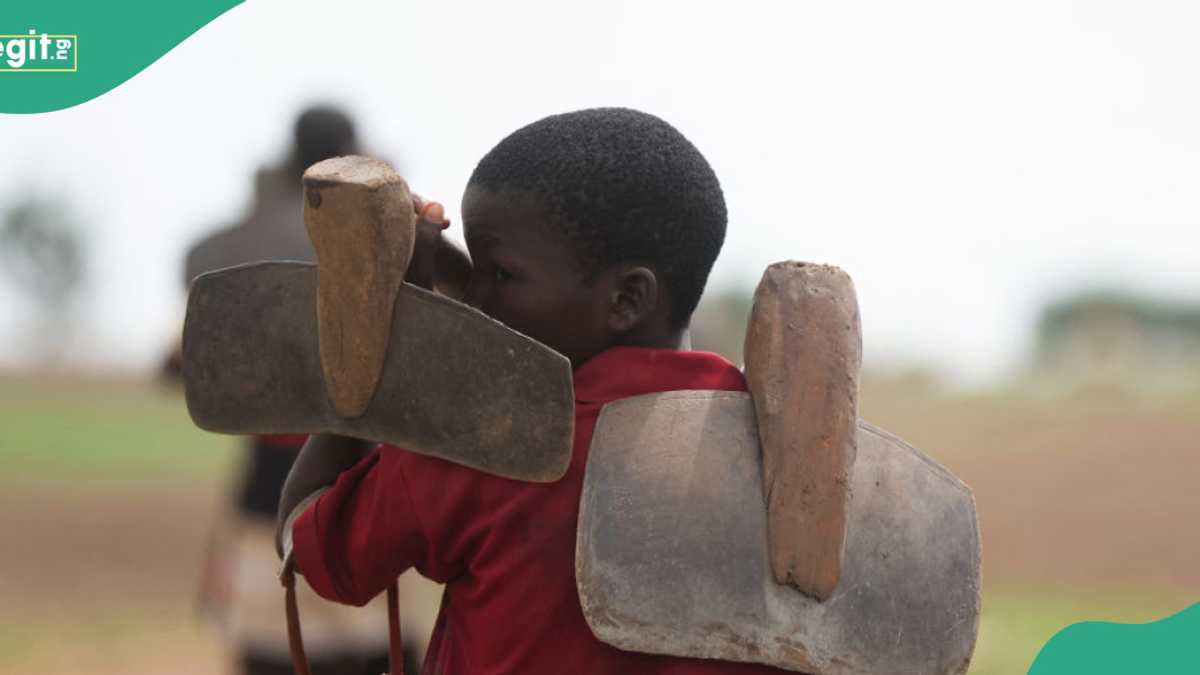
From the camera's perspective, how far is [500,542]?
134cm

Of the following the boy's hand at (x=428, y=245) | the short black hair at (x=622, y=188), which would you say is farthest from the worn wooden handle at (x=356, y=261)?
the short black hair at (x=622, y=188)

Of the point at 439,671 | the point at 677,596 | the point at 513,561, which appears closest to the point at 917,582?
the point at 677,596

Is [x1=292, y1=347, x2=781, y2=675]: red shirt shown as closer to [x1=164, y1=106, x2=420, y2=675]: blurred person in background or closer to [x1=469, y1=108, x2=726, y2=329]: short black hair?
[x1=469, y1=108, x2=726, y2=329]: short black hair

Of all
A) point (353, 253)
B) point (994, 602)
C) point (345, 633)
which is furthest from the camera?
point (994, 602)

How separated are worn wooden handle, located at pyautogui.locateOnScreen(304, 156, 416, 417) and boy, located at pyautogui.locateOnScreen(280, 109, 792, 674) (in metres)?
0.09

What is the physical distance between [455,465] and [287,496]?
11.8 inches

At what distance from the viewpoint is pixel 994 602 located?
7.57 metres

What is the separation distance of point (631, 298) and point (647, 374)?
0.09m

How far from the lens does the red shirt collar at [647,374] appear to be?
140cm

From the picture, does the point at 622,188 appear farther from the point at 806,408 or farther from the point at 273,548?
the point at 273,548

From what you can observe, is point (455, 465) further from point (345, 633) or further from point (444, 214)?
point (345, 633)

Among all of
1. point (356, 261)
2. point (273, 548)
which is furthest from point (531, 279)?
point (273, 548)

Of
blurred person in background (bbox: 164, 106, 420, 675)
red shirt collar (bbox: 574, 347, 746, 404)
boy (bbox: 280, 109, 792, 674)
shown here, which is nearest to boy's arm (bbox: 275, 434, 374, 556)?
boy (bbox: 280, 109, 792, 674)

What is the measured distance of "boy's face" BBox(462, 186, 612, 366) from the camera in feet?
4.58
